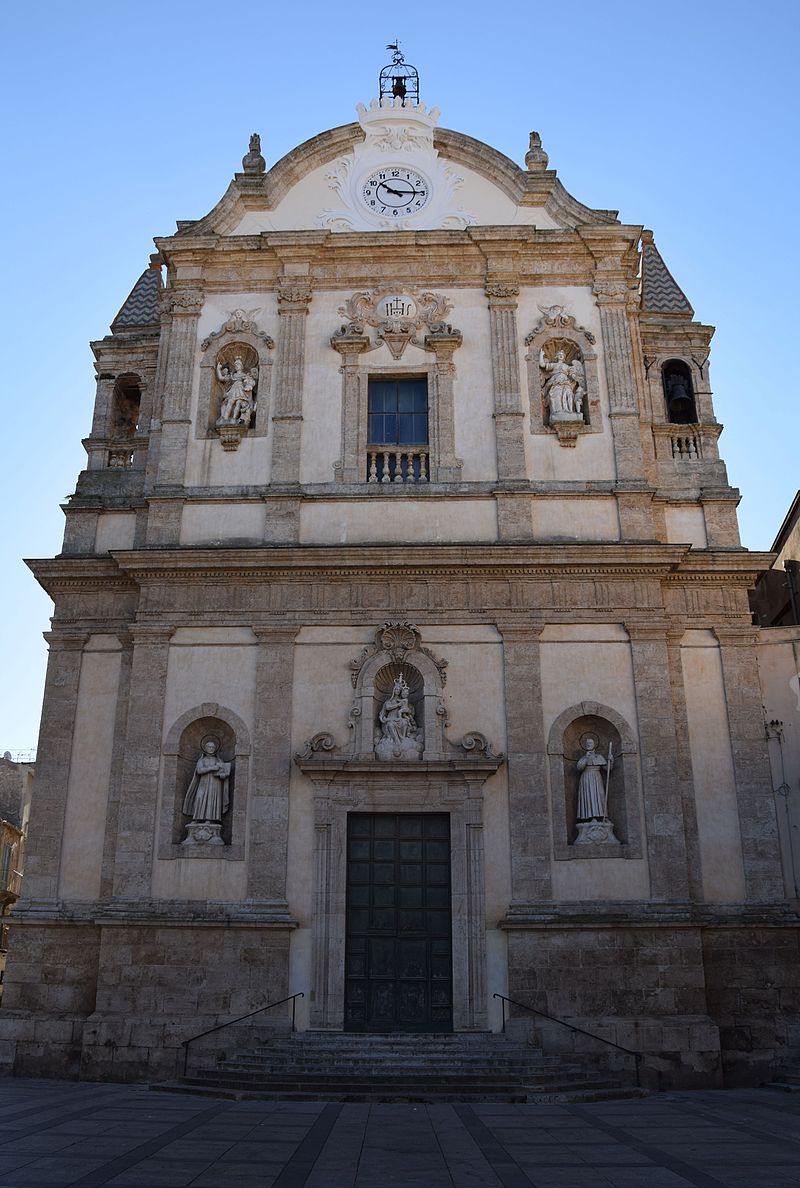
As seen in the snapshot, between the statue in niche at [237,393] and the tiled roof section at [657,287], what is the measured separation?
7.35 m

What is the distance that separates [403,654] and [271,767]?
2535mm

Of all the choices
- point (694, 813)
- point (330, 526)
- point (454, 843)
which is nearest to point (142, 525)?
point (330, 526)

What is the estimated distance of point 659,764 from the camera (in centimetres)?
1484

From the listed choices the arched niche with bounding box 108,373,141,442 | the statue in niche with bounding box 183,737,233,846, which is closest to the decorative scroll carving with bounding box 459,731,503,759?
the statue in niche with bounding box 183,737,233,846

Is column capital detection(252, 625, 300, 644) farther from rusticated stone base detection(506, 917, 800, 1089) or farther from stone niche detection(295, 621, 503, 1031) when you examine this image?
rusticated stone base detection(506, 917, 800, 1089)

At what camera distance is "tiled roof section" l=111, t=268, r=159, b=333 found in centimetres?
1936

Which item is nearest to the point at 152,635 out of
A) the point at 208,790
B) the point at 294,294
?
the point at 208,790

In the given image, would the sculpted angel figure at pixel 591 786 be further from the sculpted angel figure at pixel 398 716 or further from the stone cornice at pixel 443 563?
the stone cornice at pixel 443 563

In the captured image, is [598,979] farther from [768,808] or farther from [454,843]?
[768,808]

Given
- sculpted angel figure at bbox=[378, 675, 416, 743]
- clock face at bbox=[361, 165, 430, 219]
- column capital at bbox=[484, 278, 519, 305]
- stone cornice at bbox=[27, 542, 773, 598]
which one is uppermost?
clock face at bbox=[361, 165, 430, 219]

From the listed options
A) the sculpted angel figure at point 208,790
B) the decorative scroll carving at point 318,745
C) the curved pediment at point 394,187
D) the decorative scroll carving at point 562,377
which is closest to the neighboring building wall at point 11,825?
the sculpted angel figure at point 208,790

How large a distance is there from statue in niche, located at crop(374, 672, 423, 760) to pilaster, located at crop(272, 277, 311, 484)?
156 inches

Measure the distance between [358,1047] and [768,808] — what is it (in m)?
6.66

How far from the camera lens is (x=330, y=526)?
16375mm
